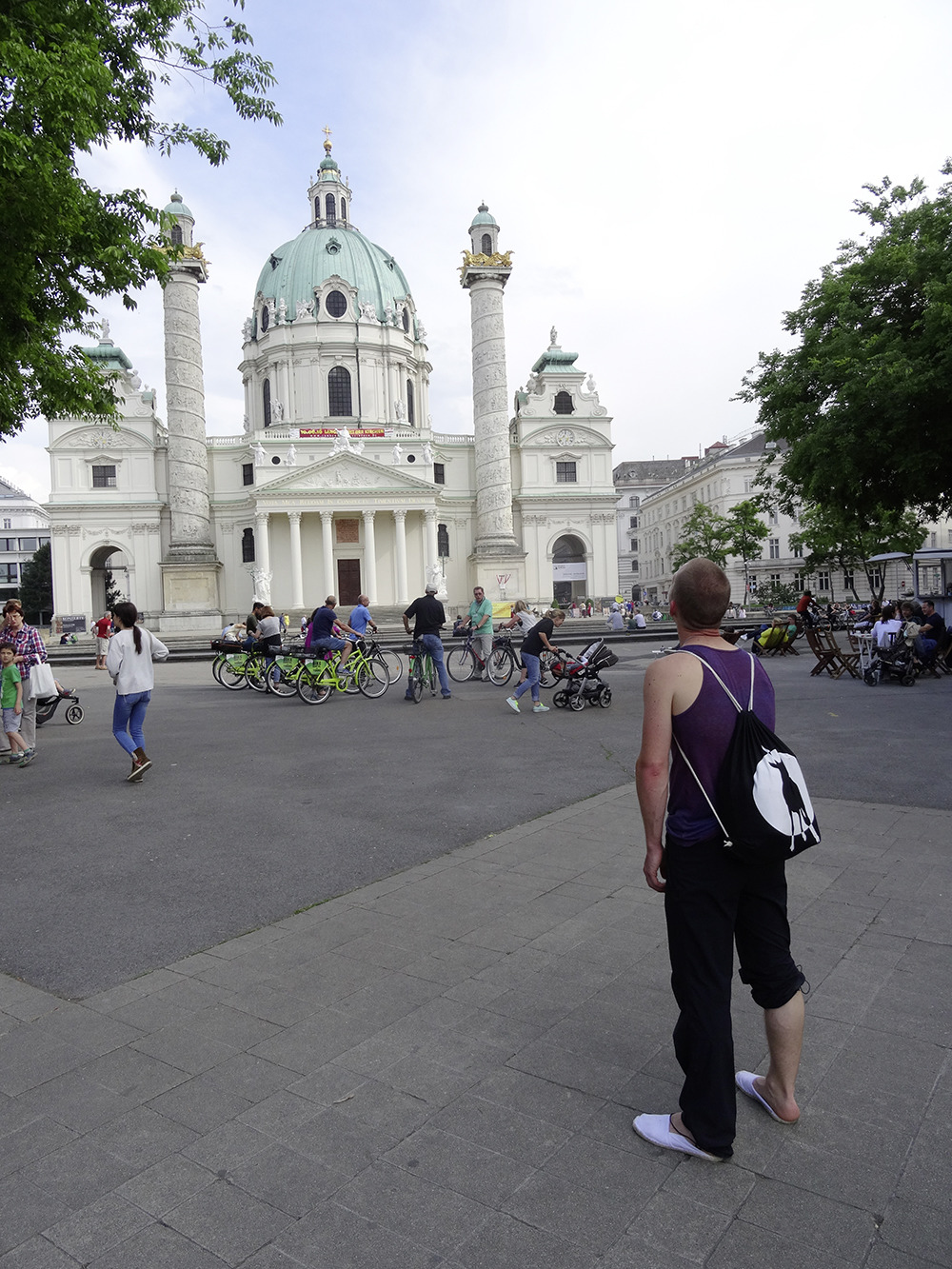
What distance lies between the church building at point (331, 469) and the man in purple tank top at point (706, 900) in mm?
47686

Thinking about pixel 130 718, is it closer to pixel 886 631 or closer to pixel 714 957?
pixel 714 957

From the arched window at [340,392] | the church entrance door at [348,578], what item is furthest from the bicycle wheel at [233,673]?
the arched window at [340,392]

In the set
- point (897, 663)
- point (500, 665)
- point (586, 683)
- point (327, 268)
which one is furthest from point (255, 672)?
point (327, 268)

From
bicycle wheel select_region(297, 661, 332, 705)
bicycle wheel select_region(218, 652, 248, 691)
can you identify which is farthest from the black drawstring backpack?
bicycle wheel select_region(218, 652, 248, 691)

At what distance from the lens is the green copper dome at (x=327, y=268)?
61312 mm

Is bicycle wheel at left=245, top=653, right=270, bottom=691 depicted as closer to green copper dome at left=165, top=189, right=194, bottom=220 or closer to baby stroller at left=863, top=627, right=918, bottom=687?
baby stroller at left=863, top=627, right=918, bottom=687

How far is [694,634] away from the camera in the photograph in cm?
284

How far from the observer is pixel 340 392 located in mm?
60094

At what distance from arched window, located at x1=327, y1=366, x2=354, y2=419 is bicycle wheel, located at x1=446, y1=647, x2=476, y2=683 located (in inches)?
1739

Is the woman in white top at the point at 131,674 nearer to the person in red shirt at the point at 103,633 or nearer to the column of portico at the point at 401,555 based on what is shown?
the person in red shirt at the point at 103,633

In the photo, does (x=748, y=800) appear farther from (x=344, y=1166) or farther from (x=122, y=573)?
(x=122, y=573)

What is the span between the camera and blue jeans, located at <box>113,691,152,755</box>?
867cm

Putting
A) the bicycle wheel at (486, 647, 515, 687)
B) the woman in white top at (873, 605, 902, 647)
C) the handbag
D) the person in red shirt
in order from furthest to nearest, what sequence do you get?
the person in red shirt < the bicycle wheel at (486, 647, 515, 687) < the woman in white top at (873, 605, 902, 647) < the handbag

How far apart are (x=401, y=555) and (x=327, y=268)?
2401 centimetres
